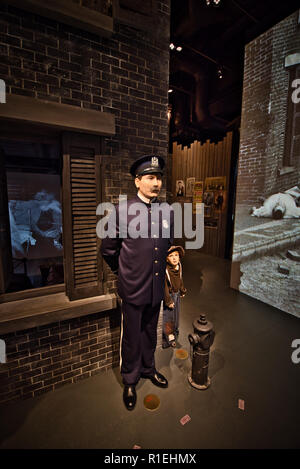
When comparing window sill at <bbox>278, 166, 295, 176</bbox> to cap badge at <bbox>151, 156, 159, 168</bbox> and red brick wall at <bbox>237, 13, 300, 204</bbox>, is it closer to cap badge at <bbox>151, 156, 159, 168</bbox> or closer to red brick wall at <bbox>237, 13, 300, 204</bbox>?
red brick wall at <bbox>237, 13, 300, 204</bbox>

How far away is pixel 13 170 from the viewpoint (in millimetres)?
4504

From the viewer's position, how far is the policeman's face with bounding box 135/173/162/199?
6.83 feet

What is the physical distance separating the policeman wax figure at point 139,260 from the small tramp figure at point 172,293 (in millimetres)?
633

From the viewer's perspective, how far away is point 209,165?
842 cm

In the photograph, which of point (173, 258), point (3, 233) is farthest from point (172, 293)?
point (3, 233)

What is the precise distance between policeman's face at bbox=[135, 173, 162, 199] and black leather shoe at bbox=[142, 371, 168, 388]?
2.14 m

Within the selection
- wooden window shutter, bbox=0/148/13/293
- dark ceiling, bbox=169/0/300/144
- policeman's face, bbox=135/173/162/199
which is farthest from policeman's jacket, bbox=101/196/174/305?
dark ceiling, bbox=169/0/300/144

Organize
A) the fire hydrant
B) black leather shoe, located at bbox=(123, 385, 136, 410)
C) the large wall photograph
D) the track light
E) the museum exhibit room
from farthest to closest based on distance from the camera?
the track light, the large wall photograph, the fire hydrant, black leather shoe, located at bbox=(123, 385, 136, 410), the museum exhibit room

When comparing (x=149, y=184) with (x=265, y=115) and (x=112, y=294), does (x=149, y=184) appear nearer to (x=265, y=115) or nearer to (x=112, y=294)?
(x=112, y=294)

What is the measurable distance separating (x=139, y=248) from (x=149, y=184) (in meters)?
0.64

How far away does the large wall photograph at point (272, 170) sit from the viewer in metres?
3.96

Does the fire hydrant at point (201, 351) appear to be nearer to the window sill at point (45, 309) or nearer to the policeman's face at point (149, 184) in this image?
the window sill at point (45, 309)

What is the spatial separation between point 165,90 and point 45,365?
352 cm

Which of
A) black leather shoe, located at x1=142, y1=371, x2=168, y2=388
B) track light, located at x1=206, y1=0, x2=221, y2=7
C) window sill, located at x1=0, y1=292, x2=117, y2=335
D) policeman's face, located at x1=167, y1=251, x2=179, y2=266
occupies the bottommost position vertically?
black leather shoe, located at x1=142, y1=371, x2=168, y2=388
